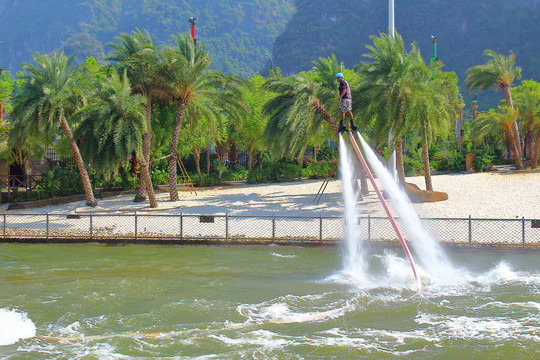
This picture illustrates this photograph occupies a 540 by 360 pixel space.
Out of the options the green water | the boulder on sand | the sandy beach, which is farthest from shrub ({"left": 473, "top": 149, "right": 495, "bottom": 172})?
the green water

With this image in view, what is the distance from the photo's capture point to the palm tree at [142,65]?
26344mm

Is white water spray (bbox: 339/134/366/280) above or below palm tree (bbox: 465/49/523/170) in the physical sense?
below

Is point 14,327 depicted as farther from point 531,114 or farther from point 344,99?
point 531,114

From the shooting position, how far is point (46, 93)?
24.1 metres

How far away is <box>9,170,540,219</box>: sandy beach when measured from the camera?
23703 millimetres

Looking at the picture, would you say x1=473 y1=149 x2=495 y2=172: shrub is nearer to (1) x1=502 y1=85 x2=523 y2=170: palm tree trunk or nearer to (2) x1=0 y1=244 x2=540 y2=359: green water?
(1) x1=502 y1=85 x2=523 y2=170: palm tree trunk

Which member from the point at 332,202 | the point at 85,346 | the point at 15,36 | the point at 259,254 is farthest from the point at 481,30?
the point at 15,36

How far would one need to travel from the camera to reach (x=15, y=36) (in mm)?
195750

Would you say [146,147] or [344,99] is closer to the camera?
[344,99]

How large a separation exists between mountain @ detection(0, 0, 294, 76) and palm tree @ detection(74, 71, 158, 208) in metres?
143

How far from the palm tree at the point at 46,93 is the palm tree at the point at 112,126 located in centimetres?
117

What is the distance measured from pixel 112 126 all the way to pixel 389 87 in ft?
41.5

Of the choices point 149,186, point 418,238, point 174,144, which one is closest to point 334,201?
point 174,144

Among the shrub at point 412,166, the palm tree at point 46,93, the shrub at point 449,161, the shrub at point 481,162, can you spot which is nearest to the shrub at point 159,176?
the palm tree at point 46,93
